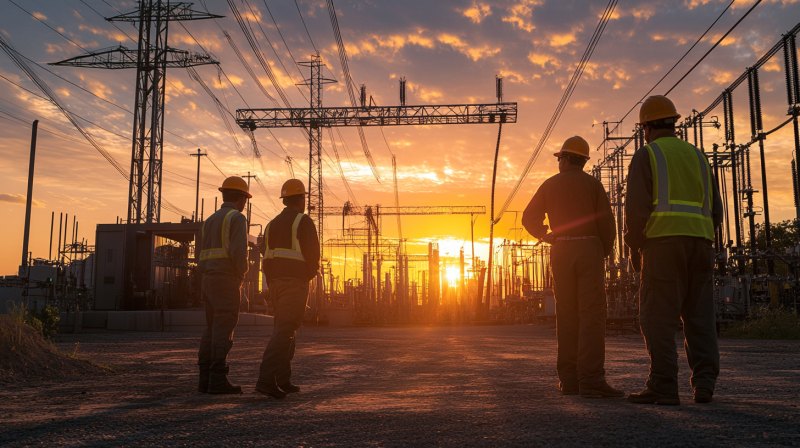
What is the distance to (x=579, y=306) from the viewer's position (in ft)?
15.7

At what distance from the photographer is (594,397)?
447 cm

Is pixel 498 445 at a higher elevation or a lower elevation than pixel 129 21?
lower

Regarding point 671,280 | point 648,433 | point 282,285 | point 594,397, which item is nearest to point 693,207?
point 671,280

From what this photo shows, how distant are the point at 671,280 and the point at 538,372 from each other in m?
3.13

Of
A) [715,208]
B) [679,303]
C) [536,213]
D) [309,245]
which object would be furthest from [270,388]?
[715,208]

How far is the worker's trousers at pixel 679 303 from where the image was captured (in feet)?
13.7

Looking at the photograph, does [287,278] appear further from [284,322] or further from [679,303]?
[679,303]

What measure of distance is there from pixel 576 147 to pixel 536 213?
25.6 inches

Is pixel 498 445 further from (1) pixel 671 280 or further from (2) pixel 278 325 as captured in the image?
(2) pixel 278 325

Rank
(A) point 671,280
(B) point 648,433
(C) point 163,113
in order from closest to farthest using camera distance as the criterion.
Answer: (B) point 648,433 < (A) point 671,280 < (C) point 163,113

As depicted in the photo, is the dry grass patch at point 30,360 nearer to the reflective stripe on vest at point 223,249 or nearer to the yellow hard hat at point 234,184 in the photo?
the reflective stripe on vest at point 223,249

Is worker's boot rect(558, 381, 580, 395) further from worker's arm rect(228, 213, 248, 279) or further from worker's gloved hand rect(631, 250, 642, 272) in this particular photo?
worker's arm rect(228, 213, 248, 279)

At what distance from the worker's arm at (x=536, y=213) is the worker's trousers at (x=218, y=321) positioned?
8.73 feet

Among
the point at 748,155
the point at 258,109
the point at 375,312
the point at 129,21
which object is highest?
the point at 129,21
